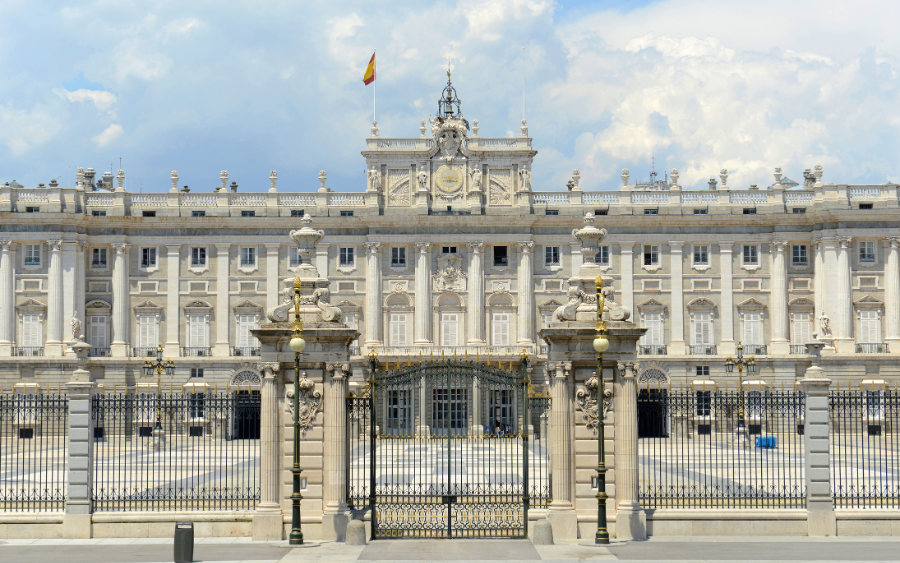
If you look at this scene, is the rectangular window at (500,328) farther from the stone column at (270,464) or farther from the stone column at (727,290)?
the stone column at (270,464)

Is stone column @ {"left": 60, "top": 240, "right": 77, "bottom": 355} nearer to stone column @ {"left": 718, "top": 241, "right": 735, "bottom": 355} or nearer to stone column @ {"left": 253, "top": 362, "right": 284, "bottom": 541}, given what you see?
stone column @ {"left": 718, "top": 241, "right": 735, "bottom": 355}

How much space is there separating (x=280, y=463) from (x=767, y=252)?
5142 centimetres

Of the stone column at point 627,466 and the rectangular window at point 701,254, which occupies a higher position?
the rectangular window at point 701,254

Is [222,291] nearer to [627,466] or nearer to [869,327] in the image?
[869,327]

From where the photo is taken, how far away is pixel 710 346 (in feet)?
218

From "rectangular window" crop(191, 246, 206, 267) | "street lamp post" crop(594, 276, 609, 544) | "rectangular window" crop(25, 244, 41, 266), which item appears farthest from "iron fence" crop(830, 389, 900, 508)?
"rectangular window" crop(25, 244, 41, 266)

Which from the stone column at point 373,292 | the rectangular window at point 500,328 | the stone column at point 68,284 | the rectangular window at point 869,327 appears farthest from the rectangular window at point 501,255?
the stone column at point 68,284

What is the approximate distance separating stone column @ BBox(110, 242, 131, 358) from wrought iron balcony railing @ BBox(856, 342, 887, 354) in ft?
160

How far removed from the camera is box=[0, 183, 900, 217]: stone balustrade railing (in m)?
66.2

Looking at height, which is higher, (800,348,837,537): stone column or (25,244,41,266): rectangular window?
(25,244,41,266): rectangular window

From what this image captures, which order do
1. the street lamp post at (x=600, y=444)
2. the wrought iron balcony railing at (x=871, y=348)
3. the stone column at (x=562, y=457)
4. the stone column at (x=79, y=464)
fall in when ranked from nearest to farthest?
the street lamp post at (x=600, y=444), the stone column at (x=562, y=457), the stone column at (x=79, y=464), the wrought iron balcony railing at (x=871, y=348)

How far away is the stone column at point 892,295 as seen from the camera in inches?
2542

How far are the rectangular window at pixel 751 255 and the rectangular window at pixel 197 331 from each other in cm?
3721

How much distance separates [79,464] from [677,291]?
1975 inches
